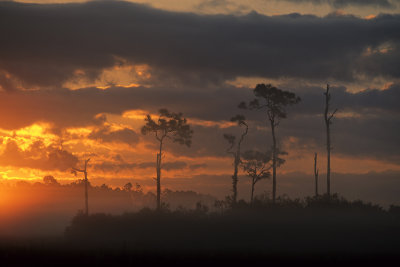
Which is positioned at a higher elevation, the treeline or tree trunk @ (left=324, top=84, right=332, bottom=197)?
tree trunk @ (left=324, top=84, right=332, bottom=197)

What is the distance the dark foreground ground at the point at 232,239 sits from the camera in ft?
174

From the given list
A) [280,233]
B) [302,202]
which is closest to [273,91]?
[302,202]

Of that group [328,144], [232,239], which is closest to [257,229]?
[232,239]

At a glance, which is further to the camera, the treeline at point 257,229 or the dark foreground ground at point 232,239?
the treeline at point 257,229

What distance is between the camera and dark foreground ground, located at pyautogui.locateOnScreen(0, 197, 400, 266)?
53.1m

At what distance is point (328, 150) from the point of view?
A: 8762 centimetres

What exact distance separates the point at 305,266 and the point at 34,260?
2310 cm

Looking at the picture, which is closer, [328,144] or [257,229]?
[257,229]

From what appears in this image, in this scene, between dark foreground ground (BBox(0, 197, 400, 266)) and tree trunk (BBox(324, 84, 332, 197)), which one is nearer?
dark foreground ground (BBox(0, 197, 400, 266))

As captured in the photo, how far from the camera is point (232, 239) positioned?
7238cm

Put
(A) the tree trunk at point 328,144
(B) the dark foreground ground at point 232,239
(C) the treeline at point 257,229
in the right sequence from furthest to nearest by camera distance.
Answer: (A) the tree trunk at point 328,144, (C) the treeline at point 257,229, (B) the dark foreground ground at point 232,239

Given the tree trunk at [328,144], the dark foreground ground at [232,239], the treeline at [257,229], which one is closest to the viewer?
the dark foreground ground at [232,239]

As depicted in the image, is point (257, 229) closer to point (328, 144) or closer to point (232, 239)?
point (232, 239)

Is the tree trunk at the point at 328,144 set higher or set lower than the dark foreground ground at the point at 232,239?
higher
